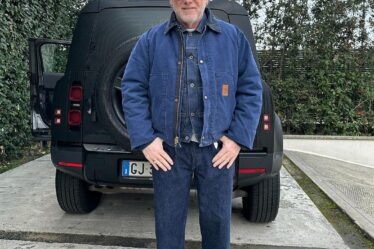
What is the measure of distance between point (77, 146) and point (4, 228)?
99 cm

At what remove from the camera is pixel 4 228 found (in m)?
3.39

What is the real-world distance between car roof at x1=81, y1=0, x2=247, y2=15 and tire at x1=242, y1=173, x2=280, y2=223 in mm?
1361

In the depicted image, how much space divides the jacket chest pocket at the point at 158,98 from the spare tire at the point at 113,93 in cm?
A: 84

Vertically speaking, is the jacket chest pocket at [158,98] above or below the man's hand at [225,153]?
above

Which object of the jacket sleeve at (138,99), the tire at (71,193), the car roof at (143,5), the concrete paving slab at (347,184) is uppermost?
the car roof at (143,5)

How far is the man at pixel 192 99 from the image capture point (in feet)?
6.32

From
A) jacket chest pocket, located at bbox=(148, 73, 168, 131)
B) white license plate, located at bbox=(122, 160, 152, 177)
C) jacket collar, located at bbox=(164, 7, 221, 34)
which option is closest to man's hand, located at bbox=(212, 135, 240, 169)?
jacket chest pocket, located at bbox=(148, 73, 168, 131)

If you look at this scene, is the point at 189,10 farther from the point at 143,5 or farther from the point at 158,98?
the point at 143,5

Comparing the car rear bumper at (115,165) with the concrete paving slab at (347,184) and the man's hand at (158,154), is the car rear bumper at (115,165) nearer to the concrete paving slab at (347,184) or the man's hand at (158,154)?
the man's hand at (158,154)

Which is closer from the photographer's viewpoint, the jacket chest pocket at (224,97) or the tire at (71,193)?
the jacket chest pocket at (224,97)

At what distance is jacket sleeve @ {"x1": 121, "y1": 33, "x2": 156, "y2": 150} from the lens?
1.95 meters

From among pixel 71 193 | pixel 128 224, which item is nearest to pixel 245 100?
pixel 128 224

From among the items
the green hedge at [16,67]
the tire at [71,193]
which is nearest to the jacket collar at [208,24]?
the tire at [71,193]

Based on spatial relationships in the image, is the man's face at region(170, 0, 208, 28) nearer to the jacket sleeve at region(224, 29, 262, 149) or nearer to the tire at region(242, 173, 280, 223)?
the jacket sleeve at region(224, 29, 262, 149)
